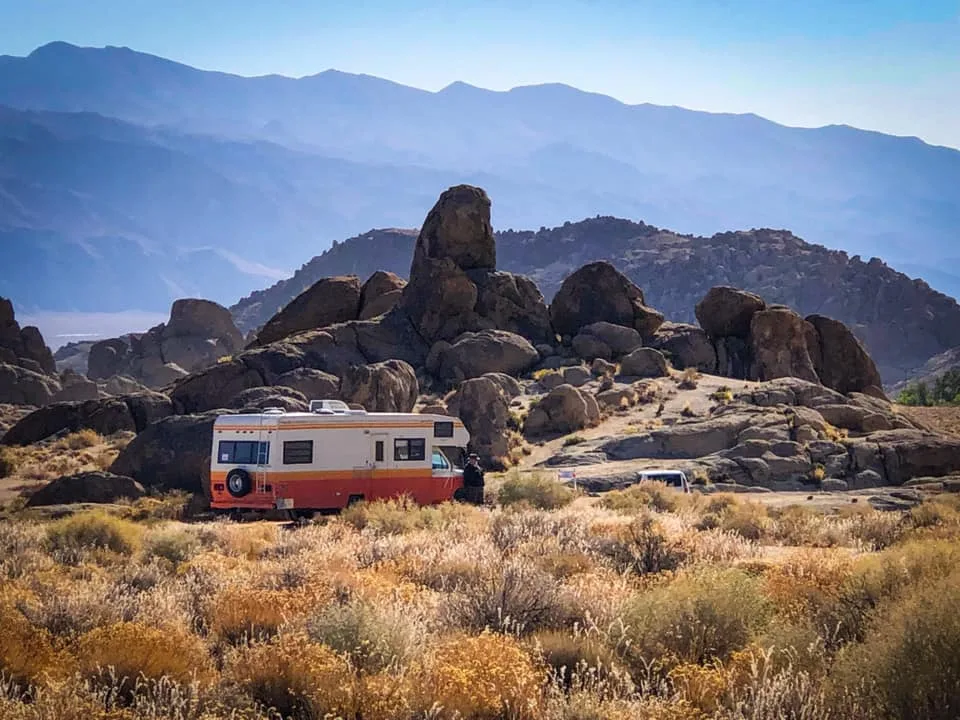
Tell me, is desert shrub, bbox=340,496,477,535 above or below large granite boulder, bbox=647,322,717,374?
below

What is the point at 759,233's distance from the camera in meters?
173

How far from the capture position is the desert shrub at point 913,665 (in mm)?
6379

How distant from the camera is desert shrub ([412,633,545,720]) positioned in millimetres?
6949

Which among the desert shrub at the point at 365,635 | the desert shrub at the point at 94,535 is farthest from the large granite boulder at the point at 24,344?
the desert shrub at the point at 365,635

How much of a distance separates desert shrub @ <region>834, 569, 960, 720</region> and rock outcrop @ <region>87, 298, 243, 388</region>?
88.4m

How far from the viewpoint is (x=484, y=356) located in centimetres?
5047

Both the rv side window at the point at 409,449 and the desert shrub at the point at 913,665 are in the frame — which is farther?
the rv side window at the point at 409,449

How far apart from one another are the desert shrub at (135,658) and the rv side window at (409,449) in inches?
680

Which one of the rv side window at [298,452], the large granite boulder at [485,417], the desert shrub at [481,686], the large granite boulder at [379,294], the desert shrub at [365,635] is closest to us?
the desert shrub at [481,686]

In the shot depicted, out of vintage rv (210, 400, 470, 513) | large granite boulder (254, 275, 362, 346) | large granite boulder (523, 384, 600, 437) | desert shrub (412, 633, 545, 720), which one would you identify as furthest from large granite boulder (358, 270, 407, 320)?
desert shrub (412, 633, 545, 720)

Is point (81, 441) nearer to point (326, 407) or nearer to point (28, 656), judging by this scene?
point (326, 407)

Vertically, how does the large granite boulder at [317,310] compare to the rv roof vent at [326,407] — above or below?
above

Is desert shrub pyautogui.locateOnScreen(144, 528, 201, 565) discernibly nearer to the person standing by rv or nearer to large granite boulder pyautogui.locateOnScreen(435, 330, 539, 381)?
the person standing by rv

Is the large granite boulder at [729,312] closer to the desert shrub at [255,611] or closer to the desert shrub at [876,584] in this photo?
the desert shrub at [876,584]
